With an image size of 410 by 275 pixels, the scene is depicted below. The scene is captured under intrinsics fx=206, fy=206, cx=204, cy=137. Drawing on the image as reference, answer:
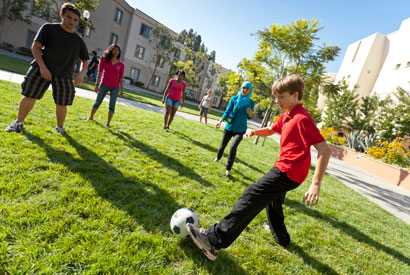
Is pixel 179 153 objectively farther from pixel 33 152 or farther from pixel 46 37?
pixel 46 37

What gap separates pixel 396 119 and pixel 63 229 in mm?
15860

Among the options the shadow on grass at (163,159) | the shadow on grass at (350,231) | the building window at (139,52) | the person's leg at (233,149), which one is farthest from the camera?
the building window at (139,52)

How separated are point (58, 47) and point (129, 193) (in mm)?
2835

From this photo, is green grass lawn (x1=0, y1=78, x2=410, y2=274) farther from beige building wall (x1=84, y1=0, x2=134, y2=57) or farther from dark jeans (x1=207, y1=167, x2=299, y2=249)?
beige building wall (x1=84, y1=0, x2=134, y2=57)

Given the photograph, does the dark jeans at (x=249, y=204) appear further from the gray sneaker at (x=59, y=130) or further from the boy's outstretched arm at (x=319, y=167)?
the gray sneaker at (x=59, y=130)

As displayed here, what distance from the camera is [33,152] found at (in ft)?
9.80

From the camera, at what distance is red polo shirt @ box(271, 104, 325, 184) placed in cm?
184

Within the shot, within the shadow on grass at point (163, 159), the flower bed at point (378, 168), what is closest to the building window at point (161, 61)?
the flower bed at point (378, 168)

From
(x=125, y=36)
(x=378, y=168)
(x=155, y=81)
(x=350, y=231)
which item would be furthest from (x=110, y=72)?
(x=155, y=81)

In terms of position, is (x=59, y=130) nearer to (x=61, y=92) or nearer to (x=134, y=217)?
(x=61, y=92)

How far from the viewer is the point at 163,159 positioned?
4.26 metres

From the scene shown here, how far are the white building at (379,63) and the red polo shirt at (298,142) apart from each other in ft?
61.9

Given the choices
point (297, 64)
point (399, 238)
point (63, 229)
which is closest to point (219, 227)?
point (63, 229)

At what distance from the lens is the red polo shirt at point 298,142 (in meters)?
1.84
